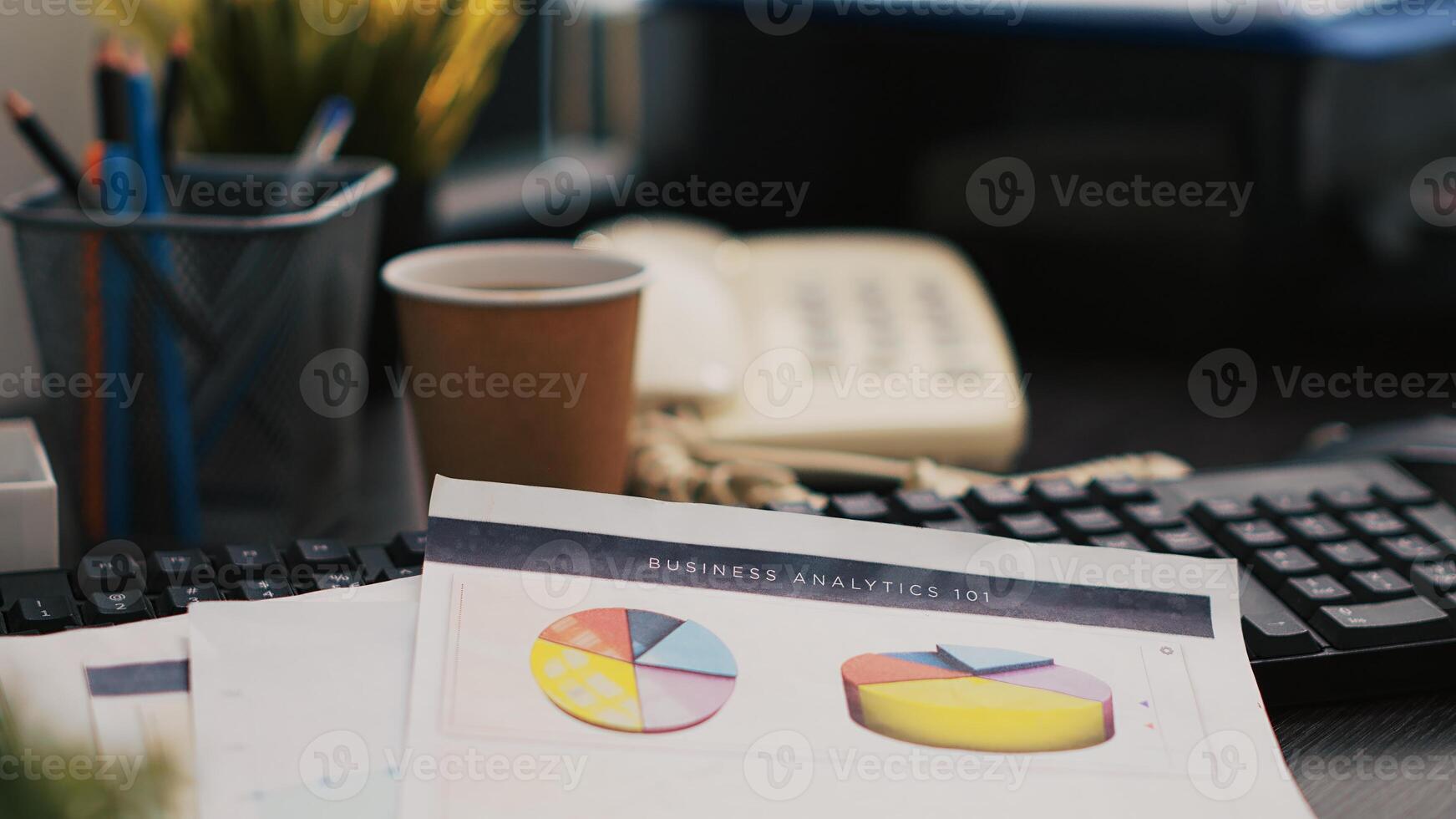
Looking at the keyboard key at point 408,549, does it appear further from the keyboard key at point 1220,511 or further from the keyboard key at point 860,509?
the keyboard key at point 1220,511

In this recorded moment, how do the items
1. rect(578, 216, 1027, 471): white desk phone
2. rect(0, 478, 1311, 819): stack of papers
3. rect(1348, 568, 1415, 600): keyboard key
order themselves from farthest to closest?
rect(578, 216, 1027, 471): white desk phone, rect(1348, 568, 1415, 600): keyboard key, rect(0, 478, 1311, 819): stack of papers

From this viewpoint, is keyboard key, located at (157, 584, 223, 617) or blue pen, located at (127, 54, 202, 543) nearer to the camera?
keyboard key, located at (157, 584, 223, 617)

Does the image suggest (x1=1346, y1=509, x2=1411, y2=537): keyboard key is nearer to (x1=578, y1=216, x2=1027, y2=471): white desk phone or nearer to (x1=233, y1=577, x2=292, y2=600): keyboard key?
(x1=578, y1=216, x2=1027, y2=471): white desk phone

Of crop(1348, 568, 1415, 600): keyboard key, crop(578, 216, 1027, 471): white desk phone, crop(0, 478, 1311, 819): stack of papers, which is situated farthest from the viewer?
crop(578, 216, 1027, 471): white desk phone

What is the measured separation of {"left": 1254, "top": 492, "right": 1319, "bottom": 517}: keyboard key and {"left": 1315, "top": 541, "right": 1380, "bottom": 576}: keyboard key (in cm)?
2

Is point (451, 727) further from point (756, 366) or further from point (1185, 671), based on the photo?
point (756, 366)

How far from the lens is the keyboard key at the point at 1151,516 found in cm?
42

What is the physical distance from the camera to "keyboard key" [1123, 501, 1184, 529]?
423mm

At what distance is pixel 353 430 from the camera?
1.87ft

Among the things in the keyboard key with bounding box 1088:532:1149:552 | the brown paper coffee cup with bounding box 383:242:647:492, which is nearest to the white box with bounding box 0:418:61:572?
the brown paper coffee cup with bounding box 383:242:647:492

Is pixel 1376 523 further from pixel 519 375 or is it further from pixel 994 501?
pixel 519 375

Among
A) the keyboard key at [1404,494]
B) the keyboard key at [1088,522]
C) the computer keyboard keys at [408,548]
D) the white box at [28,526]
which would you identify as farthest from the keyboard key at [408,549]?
the keyboard key at [1404,494]

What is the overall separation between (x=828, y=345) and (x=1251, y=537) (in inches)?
12.9

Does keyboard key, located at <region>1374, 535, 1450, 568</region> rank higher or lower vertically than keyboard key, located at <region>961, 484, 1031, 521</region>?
lower
